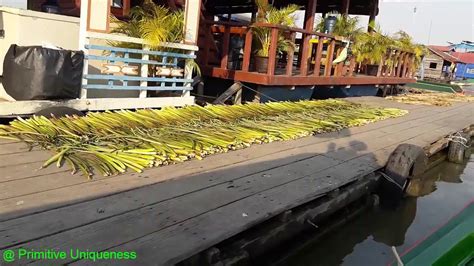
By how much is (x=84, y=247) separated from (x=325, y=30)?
9.69 m

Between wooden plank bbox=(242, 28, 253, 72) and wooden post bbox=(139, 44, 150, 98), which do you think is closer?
wooden post bbox=(139, 44, 150, 98)

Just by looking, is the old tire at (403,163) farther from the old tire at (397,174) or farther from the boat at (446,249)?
the boat at (446,249)

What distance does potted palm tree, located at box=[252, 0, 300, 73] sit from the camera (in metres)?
8.05

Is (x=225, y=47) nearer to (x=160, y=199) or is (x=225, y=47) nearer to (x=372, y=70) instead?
(x=160, y=199)

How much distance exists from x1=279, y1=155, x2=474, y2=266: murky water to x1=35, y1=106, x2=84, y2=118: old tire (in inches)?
124

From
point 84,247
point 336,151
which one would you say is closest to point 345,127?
point 336,151

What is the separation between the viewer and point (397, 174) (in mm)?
5441

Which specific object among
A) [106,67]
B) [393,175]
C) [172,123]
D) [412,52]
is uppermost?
[412,52]

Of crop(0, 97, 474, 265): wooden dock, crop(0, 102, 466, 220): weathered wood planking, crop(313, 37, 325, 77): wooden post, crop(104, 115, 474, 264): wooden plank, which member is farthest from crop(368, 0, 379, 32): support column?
crop(0, 102, 466, 220): weathered wood planking

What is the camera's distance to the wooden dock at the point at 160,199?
8.41ft

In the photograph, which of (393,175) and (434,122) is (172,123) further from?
(434,122)

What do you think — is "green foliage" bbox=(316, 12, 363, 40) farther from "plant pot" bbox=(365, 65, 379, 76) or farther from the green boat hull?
the green boat hull

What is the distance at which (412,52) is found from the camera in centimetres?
1432

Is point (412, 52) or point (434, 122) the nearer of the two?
point (434, 122)
